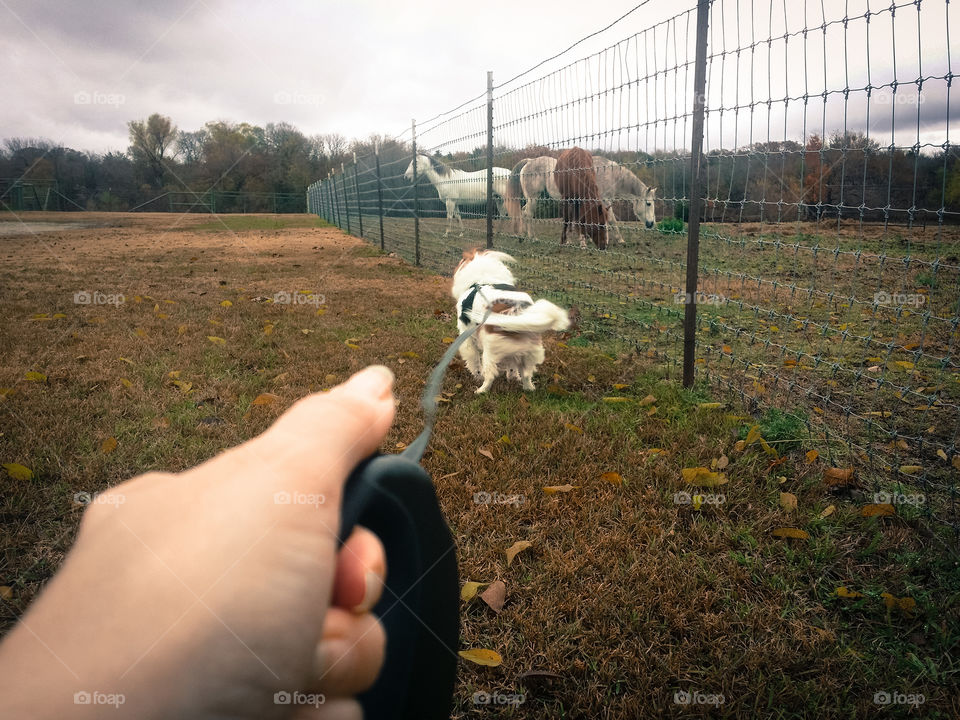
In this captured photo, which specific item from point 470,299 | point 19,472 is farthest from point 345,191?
point 19,472

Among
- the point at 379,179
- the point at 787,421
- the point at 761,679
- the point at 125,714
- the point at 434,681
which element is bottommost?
the point at 761,679

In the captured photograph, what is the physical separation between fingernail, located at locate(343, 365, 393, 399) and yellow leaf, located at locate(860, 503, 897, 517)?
7.85 ft

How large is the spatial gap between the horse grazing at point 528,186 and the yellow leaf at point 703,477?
4.42 meters

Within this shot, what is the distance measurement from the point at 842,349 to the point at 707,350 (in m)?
1.00

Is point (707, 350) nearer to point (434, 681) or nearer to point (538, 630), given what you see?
point (538, 630)

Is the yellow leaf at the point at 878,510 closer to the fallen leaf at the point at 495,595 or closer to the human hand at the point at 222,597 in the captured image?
the fallen leaf at the point at 495,595

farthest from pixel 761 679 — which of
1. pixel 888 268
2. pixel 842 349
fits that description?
pixel 888 268

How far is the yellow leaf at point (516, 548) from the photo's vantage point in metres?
1.99

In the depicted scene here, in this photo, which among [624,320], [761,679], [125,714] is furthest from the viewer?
[624,320]

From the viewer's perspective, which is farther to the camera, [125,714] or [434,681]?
[434,681]

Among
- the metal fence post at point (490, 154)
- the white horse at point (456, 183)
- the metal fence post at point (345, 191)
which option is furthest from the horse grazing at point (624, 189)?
the metal fence post at point (345, 191)

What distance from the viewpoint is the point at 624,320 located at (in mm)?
5289

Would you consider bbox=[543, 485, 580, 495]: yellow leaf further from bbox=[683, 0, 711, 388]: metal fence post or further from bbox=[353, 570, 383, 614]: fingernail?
bbox=[353, 570, 383, 614]: fingernail

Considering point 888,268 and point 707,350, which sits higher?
point 888,268
